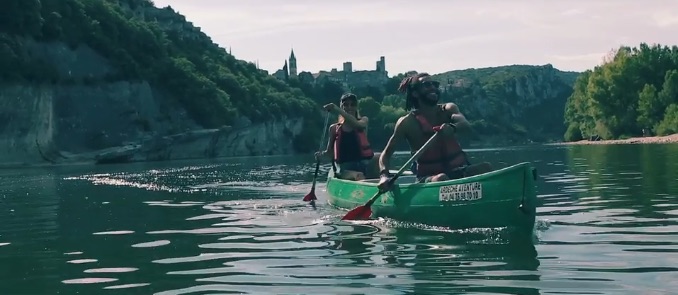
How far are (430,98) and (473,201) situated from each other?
2.05 metres

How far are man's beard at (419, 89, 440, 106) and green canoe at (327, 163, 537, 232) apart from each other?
4.43 ft

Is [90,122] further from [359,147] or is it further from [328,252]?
[328,252]

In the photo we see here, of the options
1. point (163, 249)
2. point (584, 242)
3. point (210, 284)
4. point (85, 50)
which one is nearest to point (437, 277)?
point (210, 284)

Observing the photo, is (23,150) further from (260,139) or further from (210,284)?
(210,284)

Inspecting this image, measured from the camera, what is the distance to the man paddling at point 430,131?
13.9 metres

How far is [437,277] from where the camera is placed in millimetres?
9102

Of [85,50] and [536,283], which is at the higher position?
[85,50]

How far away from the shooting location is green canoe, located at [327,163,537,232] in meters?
12.1

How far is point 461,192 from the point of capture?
12.7 metres

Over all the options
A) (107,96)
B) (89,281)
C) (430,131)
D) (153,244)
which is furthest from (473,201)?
(107,96)

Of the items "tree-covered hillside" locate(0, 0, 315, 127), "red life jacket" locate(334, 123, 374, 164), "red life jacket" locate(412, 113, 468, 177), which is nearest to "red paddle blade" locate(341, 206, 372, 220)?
"red life jacket" locate(412, 113, 468, 177)

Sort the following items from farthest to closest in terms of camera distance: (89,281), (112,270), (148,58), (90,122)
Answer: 1. (148,58)
2. (90,122)
3. (112,270)
4. (89,281)

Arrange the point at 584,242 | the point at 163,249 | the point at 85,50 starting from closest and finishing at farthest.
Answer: the point at 584,242
the point at 163,249
the point at 85,50

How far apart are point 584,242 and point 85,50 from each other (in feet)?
274
